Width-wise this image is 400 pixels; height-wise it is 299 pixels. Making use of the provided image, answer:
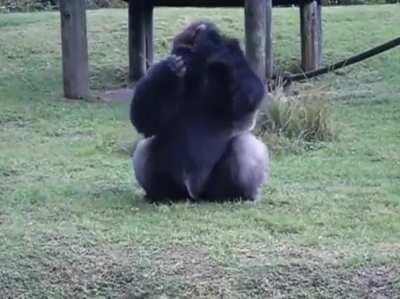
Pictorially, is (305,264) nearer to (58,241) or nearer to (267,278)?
(267,278)

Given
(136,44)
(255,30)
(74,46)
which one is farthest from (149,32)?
(255,30)

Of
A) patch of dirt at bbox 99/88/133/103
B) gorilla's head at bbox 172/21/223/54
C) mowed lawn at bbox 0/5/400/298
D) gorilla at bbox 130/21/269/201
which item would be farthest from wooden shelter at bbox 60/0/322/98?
gorilla's head at bbox 172/21/223/54

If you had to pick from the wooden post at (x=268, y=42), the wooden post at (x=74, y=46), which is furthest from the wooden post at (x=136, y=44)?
the wooden post at (x=268, y=42)

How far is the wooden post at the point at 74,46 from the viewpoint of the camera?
10383 mm

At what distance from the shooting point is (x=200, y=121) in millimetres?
5762

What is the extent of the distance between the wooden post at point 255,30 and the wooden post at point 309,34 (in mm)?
2597

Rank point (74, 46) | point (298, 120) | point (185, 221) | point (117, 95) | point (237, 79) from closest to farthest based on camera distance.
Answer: point (185, 221) < point (237, 79) < point (298, 120) < point (74, 46) < point (117, 95)

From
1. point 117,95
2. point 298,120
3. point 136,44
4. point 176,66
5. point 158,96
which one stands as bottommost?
point 117,95

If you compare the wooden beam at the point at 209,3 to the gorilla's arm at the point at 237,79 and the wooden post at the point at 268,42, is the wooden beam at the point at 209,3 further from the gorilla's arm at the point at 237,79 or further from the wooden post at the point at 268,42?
the gorilla's arm at the point at 237,79

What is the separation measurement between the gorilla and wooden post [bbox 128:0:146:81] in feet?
19.6

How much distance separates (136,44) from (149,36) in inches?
18.1

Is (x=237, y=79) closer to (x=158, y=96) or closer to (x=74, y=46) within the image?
(x=158, y=96)

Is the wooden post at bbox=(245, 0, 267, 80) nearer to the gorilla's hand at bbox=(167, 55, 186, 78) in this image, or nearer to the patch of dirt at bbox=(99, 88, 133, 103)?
the patch of dirt at bbox=(99, 88, 133, 103)

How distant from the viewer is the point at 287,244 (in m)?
5.04
